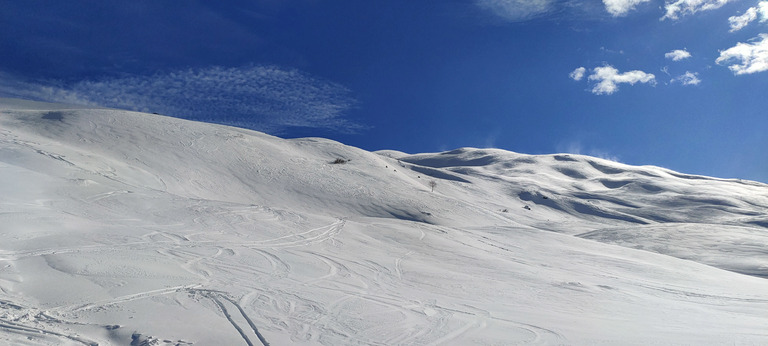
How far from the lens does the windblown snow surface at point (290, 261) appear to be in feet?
18.3

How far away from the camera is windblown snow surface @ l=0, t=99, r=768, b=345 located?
5590mm

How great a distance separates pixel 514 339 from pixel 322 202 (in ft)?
49.2

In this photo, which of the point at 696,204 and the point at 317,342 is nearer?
the point at 317,342

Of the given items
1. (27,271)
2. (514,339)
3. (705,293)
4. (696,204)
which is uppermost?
(696,204)

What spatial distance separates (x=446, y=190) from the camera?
29.2m

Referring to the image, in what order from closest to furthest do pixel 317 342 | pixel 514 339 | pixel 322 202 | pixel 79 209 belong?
pixel 317 342 < pixel 514 339 < pixel 79 209 < pixel 322 202

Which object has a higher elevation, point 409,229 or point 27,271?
point 409,229

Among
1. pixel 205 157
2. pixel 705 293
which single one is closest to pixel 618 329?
pixel 705 293

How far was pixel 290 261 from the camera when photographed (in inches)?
364

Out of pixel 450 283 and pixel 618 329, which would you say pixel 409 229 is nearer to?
pixel 450 283

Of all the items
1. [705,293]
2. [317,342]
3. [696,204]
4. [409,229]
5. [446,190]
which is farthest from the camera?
[696,204]

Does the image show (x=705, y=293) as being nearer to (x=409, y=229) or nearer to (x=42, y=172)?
(x=409, y=229)

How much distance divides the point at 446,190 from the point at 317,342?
80.4 feet

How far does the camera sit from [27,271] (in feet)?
21.4
